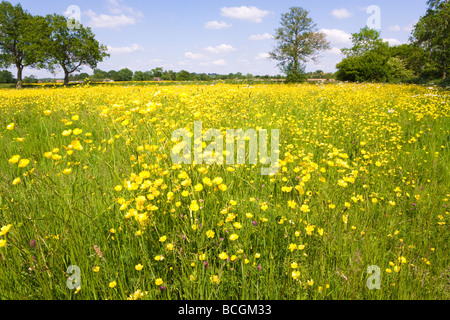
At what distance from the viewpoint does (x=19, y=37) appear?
1337 inches

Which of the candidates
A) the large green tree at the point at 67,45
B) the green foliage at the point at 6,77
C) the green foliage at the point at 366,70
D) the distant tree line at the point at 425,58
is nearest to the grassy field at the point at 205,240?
the distant tree line at the point at 425,58

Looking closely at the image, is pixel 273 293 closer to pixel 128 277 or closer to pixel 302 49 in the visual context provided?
pixel 128 277

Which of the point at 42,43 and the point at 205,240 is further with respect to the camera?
the point at 42,43

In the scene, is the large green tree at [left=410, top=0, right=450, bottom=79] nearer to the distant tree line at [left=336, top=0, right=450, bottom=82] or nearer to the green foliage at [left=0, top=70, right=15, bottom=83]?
the distant tree line at [left=336, top=0, right=450, bottom=82]

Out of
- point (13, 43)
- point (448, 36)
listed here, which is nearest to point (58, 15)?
point (13, 43)

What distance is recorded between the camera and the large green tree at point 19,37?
32.9 metres

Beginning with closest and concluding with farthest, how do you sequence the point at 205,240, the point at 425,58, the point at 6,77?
the point at 205,240
the point at 425,58
the point at 6,77

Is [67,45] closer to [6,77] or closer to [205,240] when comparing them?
[205,240]

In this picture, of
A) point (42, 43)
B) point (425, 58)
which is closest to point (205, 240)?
point (425, 58)

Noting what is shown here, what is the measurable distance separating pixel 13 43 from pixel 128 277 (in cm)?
4879

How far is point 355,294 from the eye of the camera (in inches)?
54.3

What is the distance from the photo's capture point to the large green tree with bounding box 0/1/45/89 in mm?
32875
